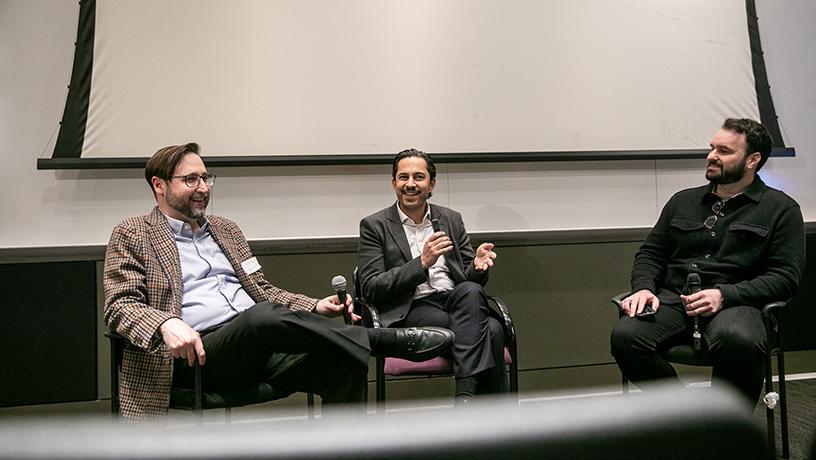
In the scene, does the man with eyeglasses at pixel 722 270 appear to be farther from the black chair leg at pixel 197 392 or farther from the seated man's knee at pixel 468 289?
the black chair leg at pixel 197 392

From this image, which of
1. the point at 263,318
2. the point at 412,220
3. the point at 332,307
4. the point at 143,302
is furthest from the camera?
the point at 412,220

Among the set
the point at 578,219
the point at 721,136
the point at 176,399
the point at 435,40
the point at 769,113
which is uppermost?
the point at 435,40

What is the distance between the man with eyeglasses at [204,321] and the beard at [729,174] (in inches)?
50.4

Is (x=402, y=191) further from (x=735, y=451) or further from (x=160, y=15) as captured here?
(x=735, y=451)

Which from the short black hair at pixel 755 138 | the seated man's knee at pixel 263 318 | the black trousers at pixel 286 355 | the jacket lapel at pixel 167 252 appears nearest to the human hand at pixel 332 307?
the black trousers at pixel 286 355

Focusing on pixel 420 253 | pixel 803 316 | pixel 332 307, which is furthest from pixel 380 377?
pixel 803 316

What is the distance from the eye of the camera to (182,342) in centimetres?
194

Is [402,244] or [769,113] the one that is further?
[769,113]

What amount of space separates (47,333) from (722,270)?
2877 millimetres

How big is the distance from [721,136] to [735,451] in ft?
8.83

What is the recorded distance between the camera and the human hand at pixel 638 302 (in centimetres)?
257

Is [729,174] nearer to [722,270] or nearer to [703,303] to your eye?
[722,270]

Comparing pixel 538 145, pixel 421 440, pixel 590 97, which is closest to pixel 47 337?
pixel 538 145

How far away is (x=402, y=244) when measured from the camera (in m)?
2.76
